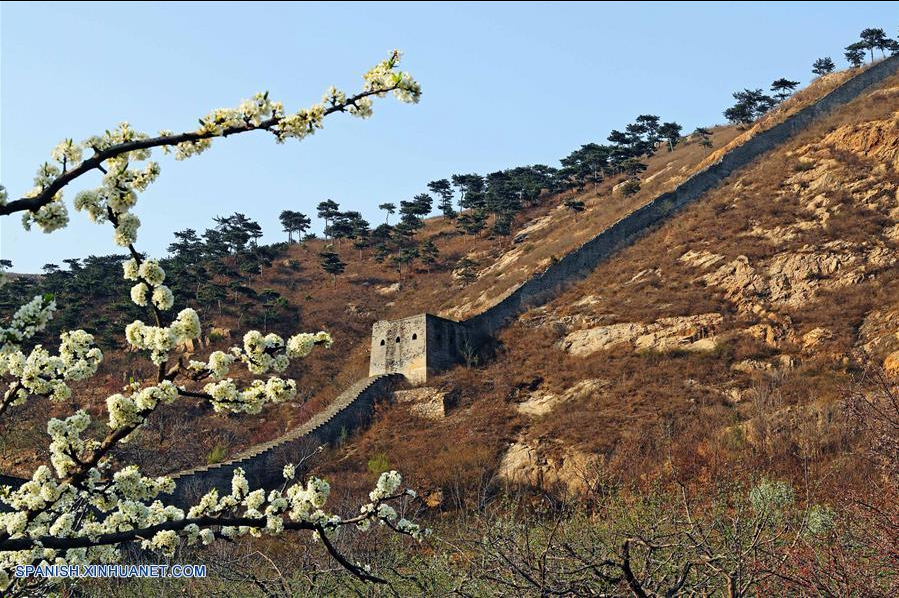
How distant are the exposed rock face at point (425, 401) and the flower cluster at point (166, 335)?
29662 mm

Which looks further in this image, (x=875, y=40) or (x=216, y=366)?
(x=875, y=40)

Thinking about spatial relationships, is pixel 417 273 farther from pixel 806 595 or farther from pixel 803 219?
pixel 806 595

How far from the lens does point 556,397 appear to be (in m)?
34.5

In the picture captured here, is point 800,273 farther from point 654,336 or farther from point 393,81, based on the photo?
point 393,81

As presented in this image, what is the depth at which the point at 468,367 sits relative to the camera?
39750mm

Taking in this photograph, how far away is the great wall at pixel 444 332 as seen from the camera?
1259 inches

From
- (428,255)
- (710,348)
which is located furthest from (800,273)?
(428,255)

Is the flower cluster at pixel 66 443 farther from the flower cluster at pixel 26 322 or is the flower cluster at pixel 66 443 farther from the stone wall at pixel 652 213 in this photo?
the stone wall at pixel 652 213

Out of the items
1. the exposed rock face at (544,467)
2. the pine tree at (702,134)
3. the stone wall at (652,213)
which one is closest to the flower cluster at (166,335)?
the exposed rock face at (544,467)

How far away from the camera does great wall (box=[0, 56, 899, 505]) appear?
31984 mm

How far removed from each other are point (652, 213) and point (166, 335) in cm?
4924

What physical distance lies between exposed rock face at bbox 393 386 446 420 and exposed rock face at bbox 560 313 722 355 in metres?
6.96

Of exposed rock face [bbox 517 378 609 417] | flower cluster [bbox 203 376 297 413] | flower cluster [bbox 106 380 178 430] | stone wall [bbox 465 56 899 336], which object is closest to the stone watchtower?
stone wall [bbox 465 56 899 336]

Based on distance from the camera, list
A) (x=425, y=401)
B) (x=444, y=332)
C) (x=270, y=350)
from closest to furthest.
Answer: (x=270, y=350), (x=425, y=401), (x=444, y=332)
